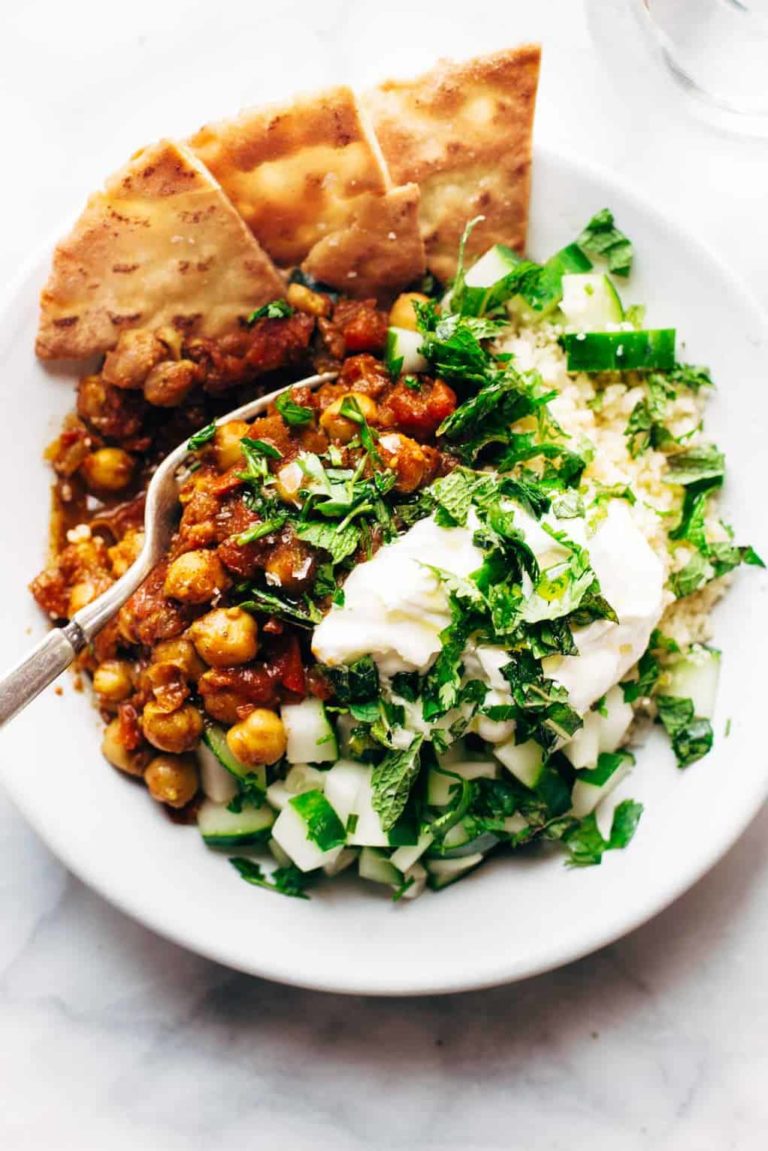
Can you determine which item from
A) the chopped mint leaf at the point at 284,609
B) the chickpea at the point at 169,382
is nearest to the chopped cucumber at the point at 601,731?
the chopped mint leaf at the point at 284,609

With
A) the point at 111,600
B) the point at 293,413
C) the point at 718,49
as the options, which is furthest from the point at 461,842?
the point at 718,49

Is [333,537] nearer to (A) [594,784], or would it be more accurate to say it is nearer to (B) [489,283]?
(B) [489,283]

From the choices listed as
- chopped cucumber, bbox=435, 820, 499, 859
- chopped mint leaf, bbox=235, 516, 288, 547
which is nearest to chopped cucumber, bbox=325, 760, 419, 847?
chopped cucumber, bbox=435, 820, 499, 859

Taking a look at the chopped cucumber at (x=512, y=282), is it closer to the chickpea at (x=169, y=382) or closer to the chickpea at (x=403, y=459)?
the chickpea at (x=403, y=459)

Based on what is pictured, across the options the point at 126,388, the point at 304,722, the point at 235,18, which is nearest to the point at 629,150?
the point at 235,18

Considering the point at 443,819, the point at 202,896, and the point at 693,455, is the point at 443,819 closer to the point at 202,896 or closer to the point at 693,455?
the point at 202,896
